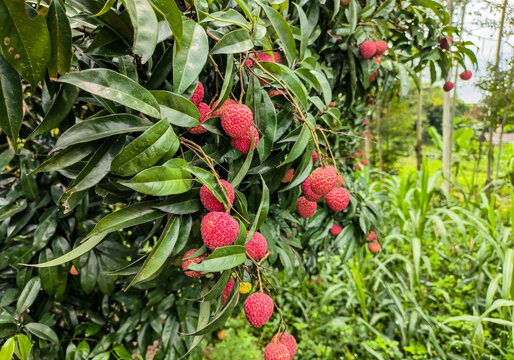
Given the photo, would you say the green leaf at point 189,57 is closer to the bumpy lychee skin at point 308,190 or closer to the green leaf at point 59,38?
the green leaf at point 59,38

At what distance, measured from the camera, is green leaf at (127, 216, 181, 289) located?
353 mm

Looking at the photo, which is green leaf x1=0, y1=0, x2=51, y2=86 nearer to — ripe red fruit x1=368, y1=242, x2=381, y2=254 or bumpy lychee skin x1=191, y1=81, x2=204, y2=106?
bumpy lychee skin x1=191, y1=81, x2=204, y2=106

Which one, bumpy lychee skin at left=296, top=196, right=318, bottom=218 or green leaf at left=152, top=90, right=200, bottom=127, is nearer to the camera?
green leaf at left=152, top=90, right=200, bottom=127

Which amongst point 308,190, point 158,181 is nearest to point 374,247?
point 308,190

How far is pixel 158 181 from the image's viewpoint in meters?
0.35

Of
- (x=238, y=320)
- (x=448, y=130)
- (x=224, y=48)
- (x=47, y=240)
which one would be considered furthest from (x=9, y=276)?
(x=448, y=130)

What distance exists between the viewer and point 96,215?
809mm

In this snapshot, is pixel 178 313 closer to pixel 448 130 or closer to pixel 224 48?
pixel 224 48

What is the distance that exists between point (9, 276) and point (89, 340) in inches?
10.2

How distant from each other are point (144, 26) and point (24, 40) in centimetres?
11

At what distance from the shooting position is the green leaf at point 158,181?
33cm

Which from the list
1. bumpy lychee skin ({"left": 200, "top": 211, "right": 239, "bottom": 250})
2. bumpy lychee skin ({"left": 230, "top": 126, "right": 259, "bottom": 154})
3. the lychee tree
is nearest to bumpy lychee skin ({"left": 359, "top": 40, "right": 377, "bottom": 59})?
the lychee tree

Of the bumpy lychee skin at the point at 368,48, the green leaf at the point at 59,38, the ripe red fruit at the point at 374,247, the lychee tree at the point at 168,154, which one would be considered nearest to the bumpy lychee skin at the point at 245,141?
the lychee tree at the point at 168,154

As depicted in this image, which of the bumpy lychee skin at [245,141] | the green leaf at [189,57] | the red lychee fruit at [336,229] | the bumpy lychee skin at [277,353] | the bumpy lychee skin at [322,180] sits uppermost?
the green leaf at [189,57]
